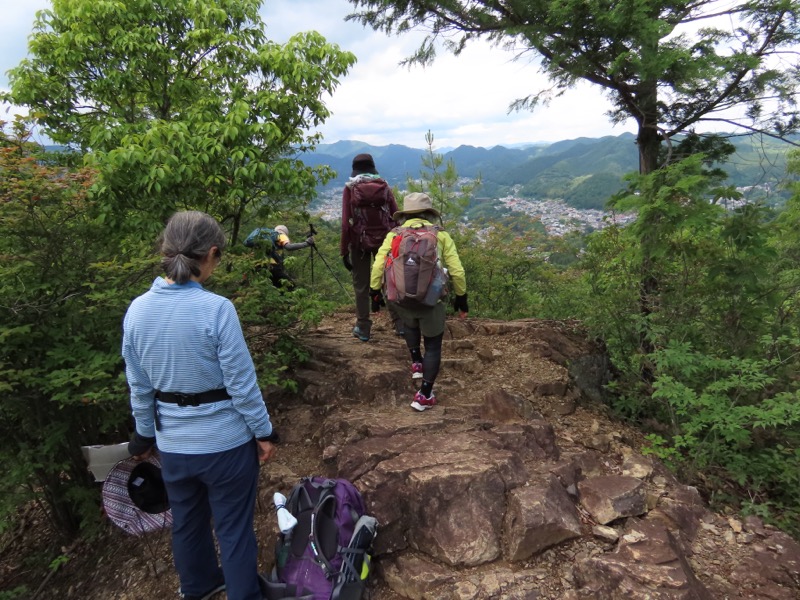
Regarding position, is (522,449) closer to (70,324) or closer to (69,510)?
(70,324)

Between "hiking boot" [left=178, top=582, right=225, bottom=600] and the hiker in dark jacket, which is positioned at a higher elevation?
the hiker in dark jacket

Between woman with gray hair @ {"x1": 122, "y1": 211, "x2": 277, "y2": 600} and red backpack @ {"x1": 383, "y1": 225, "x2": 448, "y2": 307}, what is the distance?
1679 mm

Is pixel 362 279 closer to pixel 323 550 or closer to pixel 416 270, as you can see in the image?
pixel 416 270

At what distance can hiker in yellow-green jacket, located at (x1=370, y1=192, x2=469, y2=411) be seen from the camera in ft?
12.1

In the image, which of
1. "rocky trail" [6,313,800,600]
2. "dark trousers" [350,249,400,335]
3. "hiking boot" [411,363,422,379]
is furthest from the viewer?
"dark trousers" [350,249,400,335]

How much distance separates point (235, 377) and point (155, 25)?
4.34 metres

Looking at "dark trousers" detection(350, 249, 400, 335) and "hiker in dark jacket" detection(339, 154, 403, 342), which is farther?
"dark trousers" detection(350, 249, 400, 335)

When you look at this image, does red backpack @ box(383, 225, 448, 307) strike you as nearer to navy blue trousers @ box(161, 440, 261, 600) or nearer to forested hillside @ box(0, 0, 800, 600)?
forested hillside @ box(0, 0, 800, 600)

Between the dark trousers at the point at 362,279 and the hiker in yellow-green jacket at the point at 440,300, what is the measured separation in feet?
2.71

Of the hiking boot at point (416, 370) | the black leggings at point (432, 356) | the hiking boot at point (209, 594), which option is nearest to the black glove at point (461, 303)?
the black leggings at point (432, 356)

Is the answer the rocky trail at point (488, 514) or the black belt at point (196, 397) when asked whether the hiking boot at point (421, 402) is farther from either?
the black belt at point (196, 397)

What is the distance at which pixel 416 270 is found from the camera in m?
3.45

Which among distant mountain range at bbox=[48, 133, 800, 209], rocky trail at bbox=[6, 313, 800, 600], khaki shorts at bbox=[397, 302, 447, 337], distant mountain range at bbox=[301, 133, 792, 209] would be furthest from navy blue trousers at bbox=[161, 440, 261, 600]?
distant mountain range at bbox=[301, 133, 792, 209]

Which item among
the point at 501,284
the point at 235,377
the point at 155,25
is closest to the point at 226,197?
the point at 155,25
